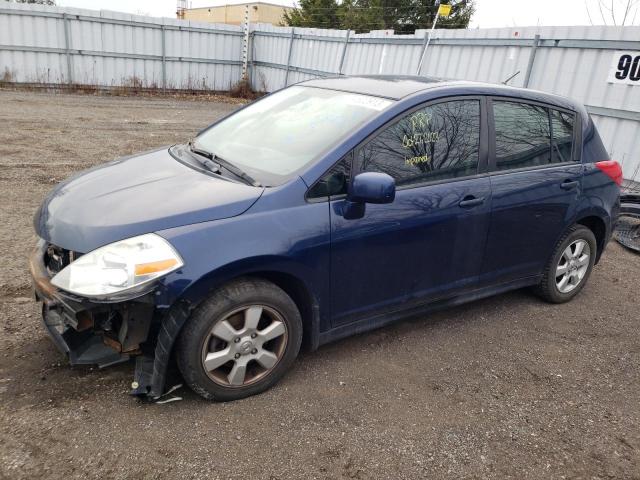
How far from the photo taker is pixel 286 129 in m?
3.34

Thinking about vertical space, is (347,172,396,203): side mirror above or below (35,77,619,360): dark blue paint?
above

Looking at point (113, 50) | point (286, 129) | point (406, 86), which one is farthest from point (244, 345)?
point (113, 50)

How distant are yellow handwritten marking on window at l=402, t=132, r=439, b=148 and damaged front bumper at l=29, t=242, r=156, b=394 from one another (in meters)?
1.77

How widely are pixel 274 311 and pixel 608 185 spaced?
10.5 ft

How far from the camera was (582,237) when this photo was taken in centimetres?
423

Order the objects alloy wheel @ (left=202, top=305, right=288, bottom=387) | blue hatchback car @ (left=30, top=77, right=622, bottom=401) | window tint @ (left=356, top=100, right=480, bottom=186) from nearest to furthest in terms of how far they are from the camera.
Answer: blue hatchback car @ (left=30, top=77, right=622, bottom=401)
alloy wheel @ (left=202, top=305, right=288, bottom=387)
window tint @ (left=356, top=100, right=480, bottom=186)

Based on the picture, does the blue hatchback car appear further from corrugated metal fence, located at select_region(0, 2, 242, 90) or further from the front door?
corrugated metal fence, located at select_region(0, 2, 242, 90)

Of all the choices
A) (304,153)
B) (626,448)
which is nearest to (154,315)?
(304,153)

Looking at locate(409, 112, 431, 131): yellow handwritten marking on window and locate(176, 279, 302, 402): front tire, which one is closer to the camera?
locate(176, 279, 302, 402): front tire

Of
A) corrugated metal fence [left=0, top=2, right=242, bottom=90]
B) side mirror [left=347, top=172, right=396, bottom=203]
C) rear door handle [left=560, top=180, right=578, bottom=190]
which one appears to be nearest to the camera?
side mirror [left=347, top=172, right=396, bottom=203]

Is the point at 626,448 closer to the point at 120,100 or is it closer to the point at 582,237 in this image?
the point at 582,237

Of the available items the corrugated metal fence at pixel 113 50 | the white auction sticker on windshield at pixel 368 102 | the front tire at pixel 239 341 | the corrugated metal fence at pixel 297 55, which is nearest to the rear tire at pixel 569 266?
the white auction sticker on windshield at pixel 368 102

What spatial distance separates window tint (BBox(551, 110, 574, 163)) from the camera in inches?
154

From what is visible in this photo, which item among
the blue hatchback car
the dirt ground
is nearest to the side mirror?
the blue hatchback car
